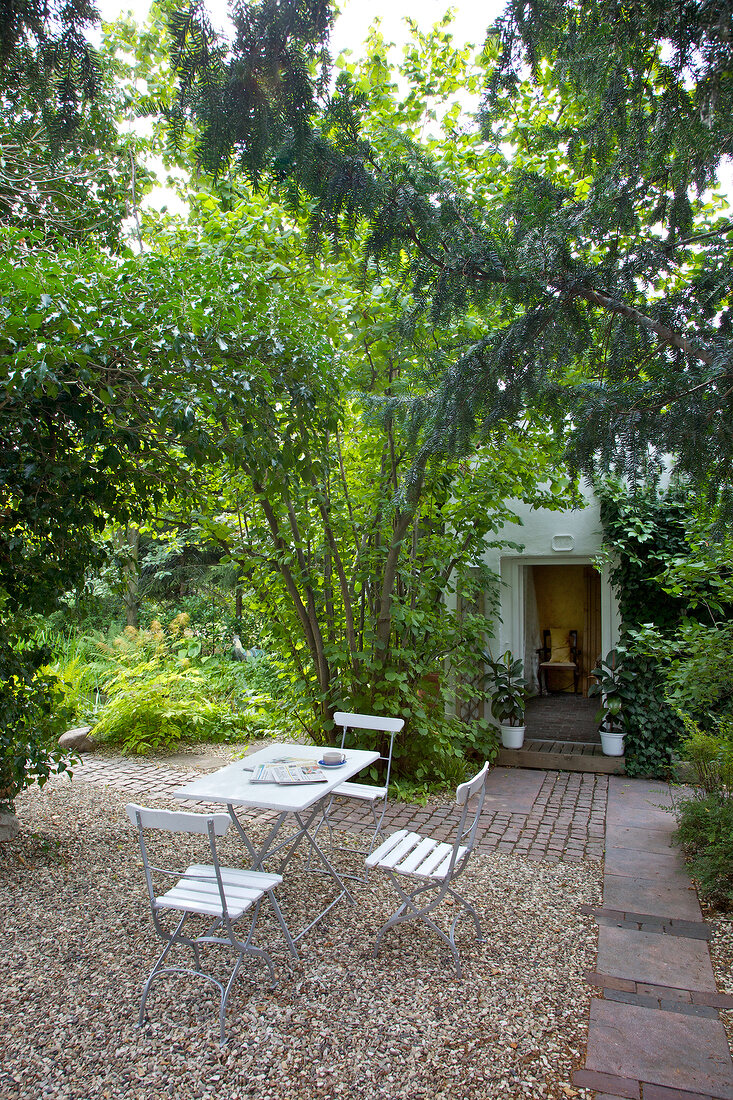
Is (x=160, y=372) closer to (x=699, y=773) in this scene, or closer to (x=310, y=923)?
(x=310, y=923)

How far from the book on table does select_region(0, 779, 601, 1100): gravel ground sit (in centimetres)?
76

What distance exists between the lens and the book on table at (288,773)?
3.78 meters

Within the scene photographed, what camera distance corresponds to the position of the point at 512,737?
7469 mm

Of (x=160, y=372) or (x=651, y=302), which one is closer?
(x=651, y=302)

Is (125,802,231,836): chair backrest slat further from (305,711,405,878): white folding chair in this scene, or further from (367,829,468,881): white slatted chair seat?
(305,711,405,878): white folding chair

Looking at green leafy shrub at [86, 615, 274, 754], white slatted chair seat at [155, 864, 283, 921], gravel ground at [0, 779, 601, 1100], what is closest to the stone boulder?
green leafy shrub at [86, 615, 274, 754]

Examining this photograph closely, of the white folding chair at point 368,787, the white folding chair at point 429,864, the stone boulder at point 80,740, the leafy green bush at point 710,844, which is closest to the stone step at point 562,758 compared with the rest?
the leafy green bush at point 710,844

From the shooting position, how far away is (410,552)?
20.9ft

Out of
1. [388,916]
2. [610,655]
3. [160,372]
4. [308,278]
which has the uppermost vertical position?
[308,278]

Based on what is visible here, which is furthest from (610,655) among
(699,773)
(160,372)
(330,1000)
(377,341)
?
(160,372)

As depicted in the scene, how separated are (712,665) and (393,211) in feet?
12.3

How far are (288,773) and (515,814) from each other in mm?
2610

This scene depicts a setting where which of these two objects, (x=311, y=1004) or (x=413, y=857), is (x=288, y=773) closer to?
(x=413, y=857)

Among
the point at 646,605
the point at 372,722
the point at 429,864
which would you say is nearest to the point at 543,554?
the point at 646,605
